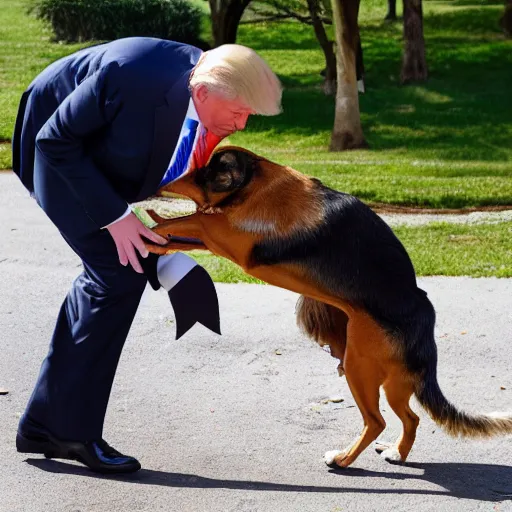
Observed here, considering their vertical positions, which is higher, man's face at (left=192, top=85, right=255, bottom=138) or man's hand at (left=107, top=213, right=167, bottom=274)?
man's face at (left=192, top=85, right=255, bottom=138)

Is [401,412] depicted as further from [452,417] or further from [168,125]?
[168,125]

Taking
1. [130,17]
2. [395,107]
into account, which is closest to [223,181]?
[395,107]

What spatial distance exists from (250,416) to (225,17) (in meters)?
16.3

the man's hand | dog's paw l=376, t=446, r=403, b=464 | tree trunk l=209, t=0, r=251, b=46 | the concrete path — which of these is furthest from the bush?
the man's hand

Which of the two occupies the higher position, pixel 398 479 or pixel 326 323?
pixel 326 323

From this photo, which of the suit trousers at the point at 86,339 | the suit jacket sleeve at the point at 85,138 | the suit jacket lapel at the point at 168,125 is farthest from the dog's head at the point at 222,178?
the suit trousers at the point at 86,339

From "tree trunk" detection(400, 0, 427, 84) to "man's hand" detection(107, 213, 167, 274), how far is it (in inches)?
687

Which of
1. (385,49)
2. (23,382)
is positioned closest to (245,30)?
(385,49)

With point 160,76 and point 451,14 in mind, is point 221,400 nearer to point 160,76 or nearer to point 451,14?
point 160,76

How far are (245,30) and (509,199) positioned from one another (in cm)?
1886

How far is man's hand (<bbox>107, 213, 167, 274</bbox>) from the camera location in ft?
11.7

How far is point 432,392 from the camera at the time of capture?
3.93 metres

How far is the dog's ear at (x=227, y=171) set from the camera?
3.59 meters

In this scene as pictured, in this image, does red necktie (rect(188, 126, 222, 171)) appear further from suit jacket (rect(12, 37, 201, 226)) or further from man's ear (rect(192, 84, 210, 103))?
man's ear (rect(192, 84, 210, 103))
